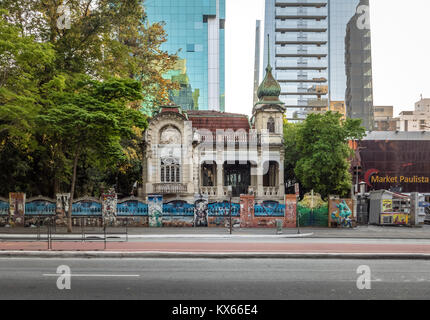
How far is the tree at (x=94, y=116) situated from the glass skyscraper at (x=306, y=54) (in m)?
83.8

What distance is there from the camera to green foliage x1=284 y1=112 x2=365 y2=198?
106 feet

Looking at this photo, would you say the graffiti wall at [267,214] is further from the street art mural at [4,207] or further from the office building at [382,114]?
the office building at [382,114]

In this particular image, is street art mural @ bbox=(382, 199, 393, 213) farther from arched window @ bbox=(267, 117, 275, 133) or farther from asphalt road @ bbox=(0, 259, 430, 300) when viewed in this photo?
asphalt road @ bbox=(0, 259, 430, 300)

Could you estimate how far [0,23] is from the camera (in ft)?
67.0

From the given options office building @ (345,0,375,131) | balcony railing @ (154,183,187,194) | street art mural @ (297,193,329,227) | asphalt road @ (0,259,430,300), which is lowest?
street art mural @ (297,193,329,227)

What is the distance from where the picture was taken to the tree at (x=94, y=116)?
20828 millimetres

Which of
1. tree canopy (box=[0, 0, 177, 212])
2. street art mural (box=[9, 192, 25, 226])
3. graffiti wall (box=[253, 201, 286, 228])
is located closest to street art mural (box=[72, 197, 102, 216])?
tree canopy (box=[0, 0, 177, 212])

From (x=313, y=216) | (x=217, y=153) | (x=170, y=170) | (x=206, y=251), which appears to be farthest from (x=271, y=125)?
(x=206, y=251)

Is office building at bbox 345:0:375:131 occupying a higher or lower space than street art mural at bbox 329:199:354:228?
higher

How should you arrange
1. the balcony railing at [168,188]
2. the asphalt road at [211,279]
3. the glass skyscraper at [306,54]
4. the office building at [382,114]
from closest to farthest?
the asphalt road at [211,279]
the balcony railing at [168,188]
the glass skyscraper at [306,54]
the office building at [382,114]

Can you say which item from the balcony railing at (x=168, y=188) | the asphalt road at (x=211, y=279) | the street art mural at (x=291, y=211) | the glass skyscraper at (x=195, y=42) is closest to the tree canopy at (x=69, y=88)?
the balcony railing at (x=168, y=188)

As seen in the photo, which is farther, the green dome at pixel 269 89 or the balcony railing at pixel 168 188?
the green dome at pixel 269 89

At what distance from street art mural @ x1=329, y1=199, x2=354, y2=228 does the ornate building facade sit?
6.96 meters
